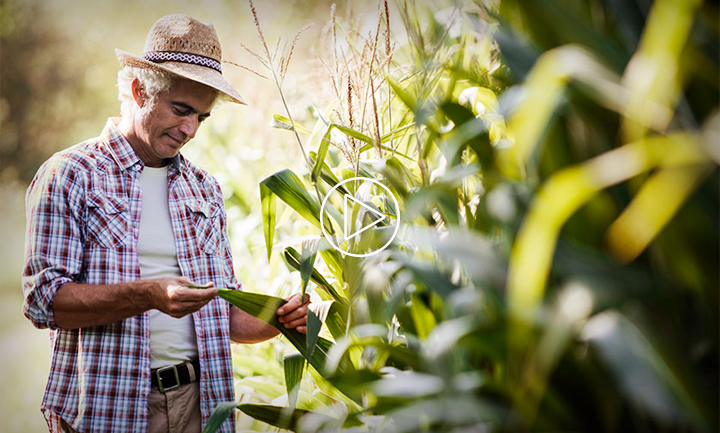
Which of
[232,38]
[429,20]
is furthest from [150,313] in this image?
[232,38]

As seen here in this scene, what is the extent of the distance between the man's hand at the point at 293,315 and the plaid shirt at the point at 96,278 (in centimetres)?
39

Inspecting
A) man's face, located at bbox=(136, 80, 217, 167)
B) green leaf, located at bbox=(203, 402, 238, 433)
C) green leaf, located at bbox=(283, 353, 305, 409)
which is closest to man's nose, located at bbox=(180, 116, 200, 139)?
man's face, located at bbox=(136, 80, 217, 167)

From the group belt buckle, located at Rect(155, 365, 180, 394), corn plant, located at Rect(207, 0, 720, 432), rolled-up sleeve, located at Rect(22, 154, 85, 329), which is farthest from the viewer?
belt buckle, located at Rect(155, 365, 180, 394)

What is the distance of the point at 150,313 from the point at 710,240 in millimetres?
1113

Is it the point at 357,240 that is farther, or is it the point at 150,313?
the point at 150,313

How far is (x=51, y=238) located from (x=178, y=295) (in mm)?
329

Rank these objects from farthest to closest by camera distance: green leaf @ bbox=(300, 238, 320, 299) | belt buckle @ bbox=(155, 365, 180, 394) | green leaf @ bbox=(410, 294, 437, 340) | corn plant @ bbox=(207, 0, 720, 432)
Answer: belt buckle @ bbox=(155, 365, 180, 394), green leaf @ bbox=(300, 238, 320, 299), green leaf @ bbox=(410, 294, 437, 340), corn plant @ bbox=(207, 0, 720, 432)

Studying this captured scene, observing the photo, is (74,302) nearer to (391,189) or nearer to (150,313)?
(150,313)

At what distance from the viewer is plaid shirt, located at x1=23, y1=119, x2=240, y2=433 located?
3.77 ft

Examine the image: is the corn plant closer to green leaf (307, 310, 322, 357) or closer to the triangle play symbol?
green leaf (307, 310, 322, 357)

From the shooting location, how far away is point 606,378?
469 mm

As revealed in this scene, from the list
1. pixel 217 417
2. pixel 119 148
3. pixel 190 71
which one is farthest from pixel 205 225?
pixel 217 417

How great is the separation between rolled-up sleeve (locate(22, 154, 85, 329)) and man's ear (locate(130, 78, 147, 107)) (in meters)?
0.22

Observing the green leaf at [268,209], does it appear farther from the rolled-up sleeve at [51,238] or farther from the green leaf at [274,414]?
the rolled-up sleeve at [51,238]
